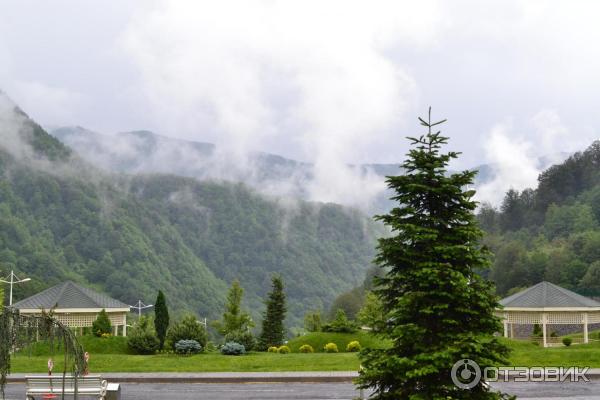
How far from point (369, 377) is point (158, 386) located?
14.9 meters

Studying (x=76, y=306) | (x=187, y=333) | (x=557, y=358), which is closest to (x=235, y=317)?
(x=76, y=306)

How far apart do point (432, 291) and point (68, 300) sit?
1540 inches

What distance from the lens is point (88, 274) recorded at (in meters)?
156

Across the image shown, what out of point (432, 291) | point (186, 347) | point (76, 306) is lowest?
Answer: point (186, 347)

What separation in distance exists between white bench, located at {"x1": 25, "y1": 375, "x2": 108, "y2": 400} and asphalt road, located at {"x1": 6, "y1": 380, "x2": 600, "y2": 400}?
238 cm

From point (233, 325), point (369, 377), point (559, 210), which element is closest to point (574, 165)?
point (559, 210)

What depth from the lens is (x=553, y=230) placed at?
124 meters

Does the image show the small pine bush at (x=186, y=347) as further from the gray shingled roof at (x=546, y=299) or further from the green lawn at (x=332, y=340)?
the gray shingled roof at (x=546, y=299)

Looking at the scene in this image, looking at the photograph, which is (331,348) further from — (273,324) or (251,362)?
(273,324)

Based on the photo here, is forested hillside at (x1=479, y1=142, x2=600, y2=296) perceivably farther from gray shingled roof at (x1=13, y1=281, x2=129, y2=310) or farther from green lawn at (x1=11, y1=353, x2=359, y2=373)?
green lawn at (x1=11, y1=353, x2=359, y2=373)

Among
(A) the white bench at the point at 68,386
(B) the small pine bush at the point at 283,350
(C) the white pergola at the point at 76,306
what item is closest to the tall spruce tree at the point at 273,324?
(B) the small pine bush at the point at 283,350

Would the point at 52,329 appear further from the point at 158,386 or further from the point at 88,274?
the point at 88,274

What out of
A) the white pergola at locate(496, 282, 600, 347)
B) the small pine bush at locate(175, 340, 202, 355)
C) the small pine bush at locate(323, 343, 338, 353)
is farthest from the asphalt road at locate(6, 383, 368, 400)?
the white pergola at locate(496, 282, 600, 347)

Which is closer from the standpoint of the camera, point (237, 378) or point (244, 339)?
point (237, 378)
